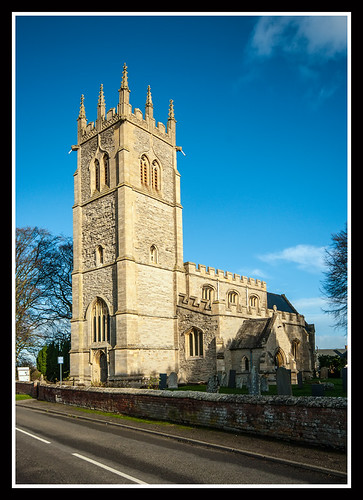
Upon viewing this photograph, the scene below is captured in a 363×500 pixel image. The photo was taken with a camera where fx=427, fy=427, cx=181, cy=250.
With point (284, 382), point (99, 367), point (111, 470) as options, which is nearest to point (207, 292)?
point (99, 367)

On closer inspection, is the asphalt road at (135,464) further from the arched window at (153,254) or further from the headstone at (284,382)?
the arched window at (153,254)

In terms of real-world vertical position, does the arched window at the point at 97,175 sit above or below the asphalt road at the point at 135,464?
above

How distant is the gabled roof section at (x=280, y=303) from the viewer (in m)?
48.1

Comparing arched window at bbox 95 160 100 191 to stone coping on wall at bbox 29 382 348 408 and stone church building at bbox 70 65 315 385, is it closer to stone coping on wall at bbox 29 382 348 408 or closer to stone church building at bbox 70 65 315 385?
stone church building at bbox 70 65 315 385

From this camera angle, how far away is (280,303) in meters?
49.6

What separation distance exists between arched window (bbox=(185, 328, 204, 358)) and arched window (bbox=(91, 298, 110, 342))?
5.48 metres

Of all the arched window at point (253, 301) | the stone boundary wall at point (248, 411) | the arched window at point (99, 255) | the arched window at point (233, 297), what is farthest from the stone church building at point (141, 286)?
the stone boundary wall at point (248, 411)

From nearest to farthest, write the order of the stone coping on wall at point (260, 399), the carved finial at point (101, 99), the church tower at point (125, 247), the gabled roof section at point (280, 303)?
the stone coping on wall at point (260, 399)
the church tower at point (125, 247)
the carved finial at point (101, 99)
the gabled roof section at point (280, 303)

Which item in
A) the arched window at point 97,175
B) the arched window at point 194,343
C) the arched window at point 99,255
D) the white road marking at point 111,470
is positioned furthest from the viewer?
the arched window at point 97,175

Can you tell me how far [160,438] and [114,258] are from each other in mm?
18276

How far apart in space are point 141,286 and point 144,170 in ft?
28.6

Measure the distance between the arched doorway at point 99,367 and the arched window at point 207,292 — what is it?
10279mm

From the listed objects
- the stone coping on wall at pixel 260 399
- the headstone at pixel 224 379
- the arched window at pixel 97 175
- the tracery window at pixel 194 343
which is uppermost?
the arched window at pixel 97 175
